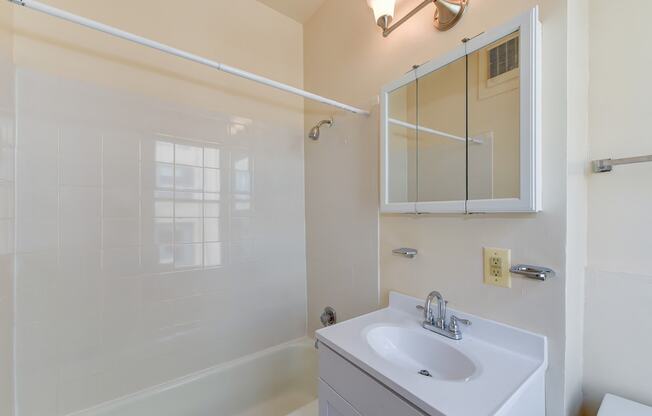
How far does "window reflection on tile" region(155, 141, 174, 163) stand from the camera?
1456 millimetres

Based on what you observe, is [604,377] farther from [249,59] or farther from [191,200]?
[249,59]

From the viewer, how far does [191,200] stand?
154 cm

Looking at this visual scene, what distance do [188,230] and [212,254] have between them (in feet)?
0.65

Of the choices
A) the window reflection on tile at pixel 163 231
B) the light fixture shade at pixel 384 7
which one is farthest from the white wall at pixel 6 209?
the light fixture shade at pixel 384 7

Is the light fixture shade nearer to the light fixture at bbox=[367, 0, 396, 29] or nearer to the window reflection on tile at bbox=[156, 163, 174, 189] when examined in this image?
the light fixture at bbox=[367, 0, 396, 29]

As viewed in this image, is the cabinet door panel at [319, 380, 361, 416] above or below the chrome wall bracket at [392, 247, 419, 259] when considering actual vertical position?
below

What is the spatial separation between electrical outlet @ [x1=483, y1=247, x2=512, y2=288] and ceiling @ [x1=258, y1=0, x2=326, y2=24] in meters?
1.84

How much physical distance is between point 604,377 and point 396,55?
1489 millimetres

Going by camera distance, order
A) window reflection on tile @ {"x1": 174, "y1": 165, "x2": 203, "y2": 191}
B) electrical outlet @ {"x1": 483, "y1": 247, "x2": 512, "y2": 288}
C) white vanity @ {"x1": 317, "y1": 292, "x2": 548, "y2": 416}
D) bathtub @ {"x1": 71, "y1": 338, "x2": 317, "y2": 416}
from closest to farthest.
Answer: white vanity @ {"x1": 317, "y1": 292, "x2": 548, "y2": 416}
electrical outlet @ {"x1": 483, "y1": 247, "x2": 512, "y2": 288}
bathtub @ {"x1": 71, "y1": 338, "x2": 317, "y2": 416}
window reflection on tile @ {"x1": 174, "y1": 165, "x2": 203, "y2": 191}

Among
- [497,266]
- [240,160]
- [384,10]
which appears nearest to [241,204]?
Answer: [240,160]

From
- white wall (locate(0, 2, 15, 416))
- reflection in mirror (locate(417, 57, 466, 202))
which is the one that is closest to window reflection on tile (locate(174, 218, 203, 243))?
white wall (locate(0, 2, 15, 416))

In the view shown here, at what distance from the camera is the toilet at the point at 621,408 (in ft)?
2.53

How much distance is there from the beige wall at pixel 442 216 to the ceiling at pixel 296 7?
59 millimetres

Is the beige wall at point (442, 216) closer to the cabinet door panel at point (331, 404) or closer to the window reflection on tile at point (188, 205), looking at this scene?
the cabinet door panel at point (331, 404)
